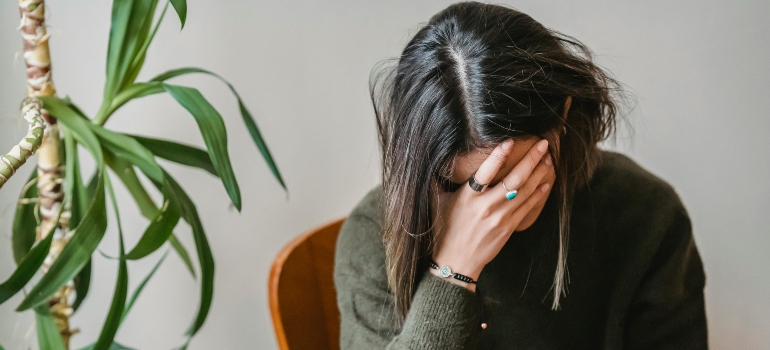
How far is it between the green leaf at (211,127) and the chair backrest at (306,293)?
0.22 meters

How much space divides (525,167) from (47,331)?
564 millimetres

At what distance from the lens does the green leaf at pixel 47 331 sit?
24.9 inches

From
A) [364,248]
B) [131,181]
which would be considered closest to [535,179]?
[364,248]

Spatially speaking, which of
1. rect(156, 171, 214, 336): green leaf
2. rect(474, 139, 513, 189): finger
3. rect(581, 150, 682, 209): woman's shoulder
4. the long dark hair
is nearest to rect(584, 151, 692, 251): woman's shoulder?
rect(581, 150, 682, 209): woman's shoulder

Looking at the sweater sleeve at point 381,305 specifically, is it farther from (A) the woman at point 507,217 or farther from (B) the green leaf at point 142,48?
(B) the green leaf at point 142,48

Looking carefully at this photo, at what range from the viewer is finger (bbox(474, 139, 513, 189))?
2.04ft

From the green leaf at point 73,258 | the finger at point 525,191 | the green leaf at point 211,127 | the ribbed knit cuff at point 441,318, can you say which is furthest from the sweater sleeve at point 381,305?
the green leaf at point 73,258

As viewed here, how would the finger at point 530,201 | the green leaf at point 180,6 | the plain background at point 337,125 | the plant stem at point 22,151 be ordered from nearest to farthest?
the plant stem at point 22,151, the green leaf at point 180,6, the finger at point 530,201, the plain background at point 337,125

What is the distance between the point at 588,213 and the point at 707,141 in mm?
426

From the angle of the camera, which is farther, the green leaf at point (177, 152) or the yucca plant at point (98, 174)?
the green leaf at point (177, 152)

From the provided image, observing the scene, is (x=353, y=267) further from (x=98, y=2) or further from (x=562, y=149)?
(x=98, y=2)

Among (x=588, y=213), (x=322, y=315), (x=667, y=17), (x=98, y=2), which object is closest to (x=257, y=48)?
(x=98, y=2)

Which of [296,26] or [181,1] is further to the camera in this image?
[296,26]

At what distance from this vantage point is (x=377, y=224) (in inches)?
32.8
